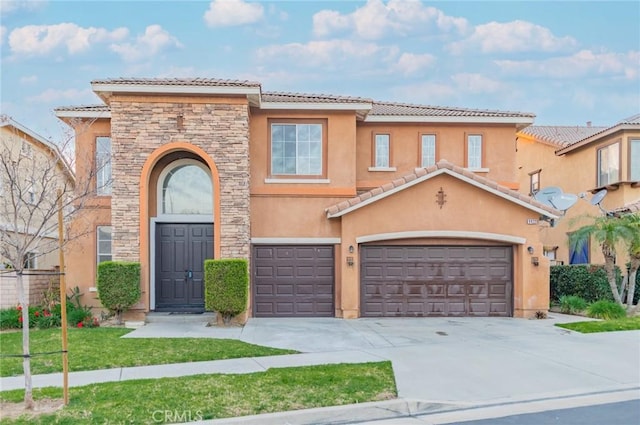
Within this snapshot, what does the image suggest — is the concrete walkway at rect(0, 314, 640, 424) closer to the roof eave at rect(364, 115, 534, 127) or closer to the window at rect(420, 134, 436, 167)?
the window at rect(420, 134, 436, 167)

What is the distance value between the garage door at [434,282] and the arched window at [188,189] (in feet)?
17.1

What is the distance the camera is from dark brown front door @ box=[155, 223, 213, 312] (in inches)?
589

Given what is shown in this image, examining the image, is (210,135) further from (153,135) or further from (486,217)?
(486,217)

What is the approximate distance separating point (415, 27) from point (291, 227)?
9.10 m

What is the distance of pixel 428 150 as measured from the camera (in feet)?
57.1

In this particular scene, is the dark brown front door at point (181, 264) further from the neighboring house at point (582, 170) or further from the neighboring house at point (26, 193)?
the neighboring house at point (582, 170)

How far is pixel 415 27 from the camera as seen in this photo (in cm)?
1839

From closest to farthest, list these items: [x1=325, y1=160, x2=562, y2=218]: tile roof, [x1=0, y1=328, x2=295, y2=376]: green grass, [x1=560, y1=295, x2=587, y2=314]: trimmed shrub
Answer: [x1=0, y1=328, x2=295, y2=376]: green grass
[x1=325, y1=160, x2=562, y2=218]: tile roof
[x1=560, y1=295, x2=587, y2=314]: trimmed shrub

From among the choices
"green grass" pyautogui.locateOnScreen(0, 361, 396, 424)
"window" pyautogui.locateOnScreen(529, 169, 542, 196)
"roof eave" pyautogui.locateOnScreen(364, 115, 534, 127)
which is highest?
"roof eave" pyautogui.locateOnScreen(364, 115, 534, 127)

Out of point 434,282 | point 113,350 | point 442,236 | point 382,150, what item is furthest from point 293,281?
point 113,350

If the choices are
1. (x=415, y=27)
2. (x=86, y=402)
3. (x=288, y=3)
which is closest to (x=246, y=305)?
(x=86, y=402)

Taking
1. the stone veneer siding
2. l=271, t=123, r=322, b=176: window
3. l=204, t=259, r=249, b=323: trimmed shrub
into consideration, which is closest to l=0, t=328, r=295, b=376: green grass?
l=204, t=259, r=249, b=323: trimmed shrub

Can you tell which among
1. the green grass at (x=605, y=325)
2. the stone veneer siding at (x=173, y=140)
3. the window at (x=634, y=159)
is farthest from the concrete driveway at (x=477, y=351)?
the window at (x=634, y=159)

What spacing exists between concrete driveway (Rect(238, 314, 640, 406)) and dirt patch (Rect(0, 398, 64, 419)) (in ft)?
15.2
